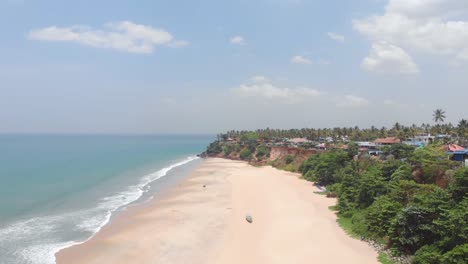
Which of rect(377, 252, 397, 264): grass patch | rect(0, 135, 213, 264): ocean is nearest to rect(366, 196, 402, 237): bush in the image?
rect(377, 252, 397, 264): grass patch

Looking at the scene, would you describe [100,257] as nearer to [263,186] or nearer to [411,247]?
[411,247]

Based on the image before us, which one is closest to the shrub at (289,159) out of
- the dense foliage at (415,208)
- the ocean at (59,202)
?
the ocean at (59,202)

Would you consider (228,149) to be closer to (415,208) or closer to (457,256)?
(415,208)

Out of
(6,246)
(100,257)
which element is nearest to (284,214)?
(100,257)

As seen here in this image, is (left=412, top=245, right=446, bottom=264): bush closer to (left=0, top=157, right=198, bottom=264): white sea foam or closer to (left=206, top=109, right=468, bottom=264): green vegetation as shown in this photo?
(left=206, top=109, right=468, bottom=264): green vegetation

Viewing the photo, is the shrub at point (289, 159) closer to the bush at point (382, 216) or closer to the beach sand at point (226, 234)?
the beach sand at point (226, 234)

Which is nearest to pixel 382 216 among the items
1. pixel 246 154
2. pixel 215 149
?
pixel 246 154
